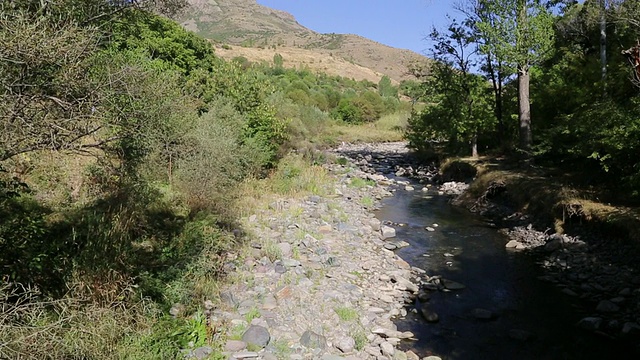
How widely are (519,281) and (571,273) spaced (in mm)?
1239

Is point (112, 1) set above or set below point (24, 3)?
above

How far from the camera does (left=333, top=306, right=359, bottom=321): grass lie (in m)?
7.11

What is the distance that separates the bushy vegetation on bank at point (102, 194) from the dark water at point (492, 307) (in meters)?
4.08

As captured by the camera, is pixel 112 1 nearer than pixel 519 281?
Yes

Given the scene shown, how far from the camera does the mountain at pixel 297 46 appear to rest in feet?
310

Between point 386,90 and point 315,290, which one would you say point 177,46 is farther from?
point 386,90

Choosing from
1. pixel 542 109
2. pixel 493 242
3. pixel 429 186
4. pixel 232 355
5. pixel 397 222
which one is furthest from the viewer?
pixel 429 186

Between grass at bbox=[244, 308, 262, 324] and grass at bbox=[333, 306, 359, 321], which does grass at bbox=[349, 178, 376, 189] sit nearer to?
grass at bbox=[333, 306, 359, 321]

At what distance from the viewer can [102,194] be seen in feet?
29.5

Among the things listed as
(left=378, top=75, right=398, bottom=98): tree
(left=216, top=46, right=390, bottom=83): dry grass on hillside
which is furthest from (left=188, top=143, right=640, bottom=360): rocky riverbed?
(left=216, top=46, right=390, bottom=83): dry grass on hillside

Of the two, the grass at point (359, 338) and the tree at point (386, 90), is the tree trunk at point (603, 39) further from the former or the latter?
the tree at point (386, 90)

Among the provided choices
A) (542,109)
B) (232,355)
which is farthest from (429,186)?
(232,355)

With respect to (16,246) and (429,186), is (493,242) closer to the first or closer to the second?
(429,186)

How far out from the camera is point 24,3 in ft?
12.5
